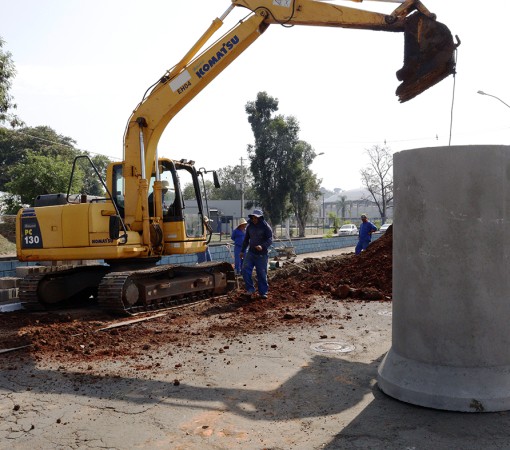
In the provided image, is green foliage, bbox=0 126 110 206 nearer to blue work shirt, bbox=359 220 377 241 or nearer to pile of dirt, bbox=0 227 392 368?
pile of dirt, bbox=0 227 392 368

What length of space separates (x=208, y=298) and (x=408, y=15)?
6.60 m

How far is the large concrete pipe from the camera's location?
4371mm

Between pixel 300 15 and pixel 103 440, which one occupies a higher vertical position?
pixel 300 15

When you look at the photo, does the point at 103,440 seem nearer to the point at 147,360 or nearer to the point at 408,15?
the point at 147,360

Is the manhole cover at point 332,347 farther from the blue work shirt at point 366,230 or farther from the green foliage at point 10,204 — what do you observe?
the green foliage at point 10,204

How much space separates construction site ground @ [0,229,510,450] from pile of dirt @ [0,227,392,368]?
4cm

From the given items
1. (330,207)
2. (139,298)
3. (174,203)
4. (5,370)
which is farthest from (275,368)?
(330,207)

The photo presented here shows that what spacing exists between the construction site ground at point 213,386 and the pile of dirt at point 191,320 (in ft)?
0.12

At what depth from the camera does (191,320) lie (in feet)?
27.8

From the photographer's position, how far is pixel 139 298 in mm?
9250

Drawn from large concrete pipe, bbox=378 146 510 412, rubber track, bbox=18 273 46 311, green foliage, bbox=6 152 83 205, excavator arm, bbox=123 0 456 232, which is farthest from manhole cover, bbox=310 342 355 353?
green foliage, bbox=6 152 83 205

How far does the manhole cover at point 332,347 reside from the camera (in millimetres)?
6352

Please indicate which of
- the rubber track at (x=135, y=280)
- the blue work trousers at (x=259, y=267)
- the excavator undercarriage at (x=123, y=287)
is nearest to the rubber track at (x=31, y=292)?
the excavator undercarriage at (x=123, y=287)

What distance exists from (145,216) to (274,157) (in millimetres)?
35302
